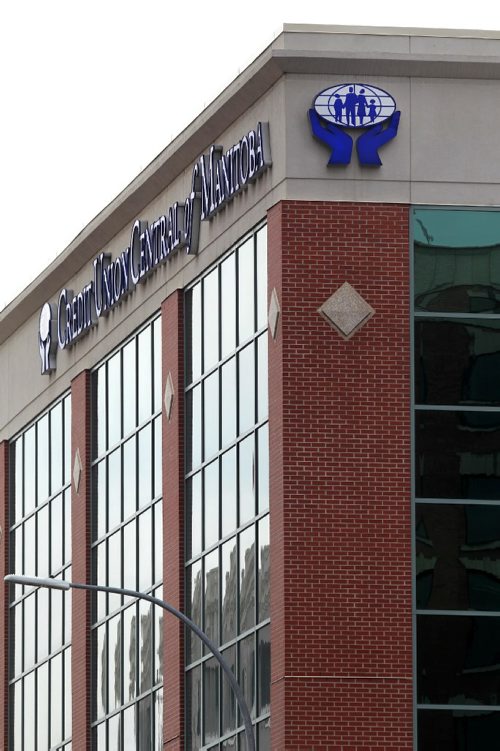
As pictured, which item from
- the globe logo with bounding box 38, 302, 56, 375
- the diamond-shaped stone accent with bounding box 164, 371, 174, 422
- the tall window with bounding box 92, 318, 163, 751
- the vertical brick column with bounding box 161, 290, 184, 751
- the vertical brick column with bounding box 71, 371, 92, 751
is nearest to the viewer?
the vertical brick column with bounding box 161, 290, 184, 751

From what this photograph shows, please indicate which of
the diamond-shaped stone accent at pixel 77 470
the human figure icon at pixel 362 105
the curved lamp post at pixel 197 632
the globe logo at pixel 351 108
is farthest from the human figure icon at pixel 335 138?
the diamond-shaped stone accent at pixel 77 470

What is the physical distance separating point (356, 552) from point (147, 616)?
9.47 metres

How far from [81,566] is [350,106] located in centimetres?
1537

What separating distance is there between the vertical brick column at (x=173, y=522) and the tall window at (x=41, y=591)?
7533 mm

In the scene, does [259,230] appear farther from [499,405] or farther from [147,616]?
[147,616]

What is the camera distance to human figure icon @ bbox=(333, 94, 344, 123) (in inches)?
1817

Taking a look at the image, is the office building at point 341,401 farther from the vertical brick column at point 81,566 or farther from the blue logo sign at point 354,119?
the vertical brick column at point 81,566

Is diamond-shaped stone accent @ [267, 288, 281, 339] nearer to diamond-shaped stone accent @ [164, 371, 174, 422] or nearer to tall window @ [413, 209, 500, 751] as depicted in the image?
tall window @ [413, 209, 500, 751]

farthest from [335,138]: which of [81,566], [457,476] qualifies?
[81,566]

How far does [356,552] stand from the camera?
147 feet

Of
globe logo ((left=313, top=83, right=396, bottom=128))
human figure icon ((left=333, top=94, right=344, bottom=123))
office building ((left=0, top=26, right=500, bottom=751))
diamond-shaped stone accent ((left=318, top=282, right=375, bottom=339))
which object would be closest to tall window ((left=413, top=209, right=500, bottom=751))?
office building ((left=0, top=26, right=500, bottom=751))

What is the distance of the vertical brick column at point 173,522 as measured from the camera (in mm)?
50438

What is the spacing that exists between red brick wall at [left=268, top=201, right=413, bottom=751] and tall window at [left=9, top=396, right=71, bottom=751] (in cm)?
1455

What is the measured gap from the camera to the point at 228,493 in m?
48.6
